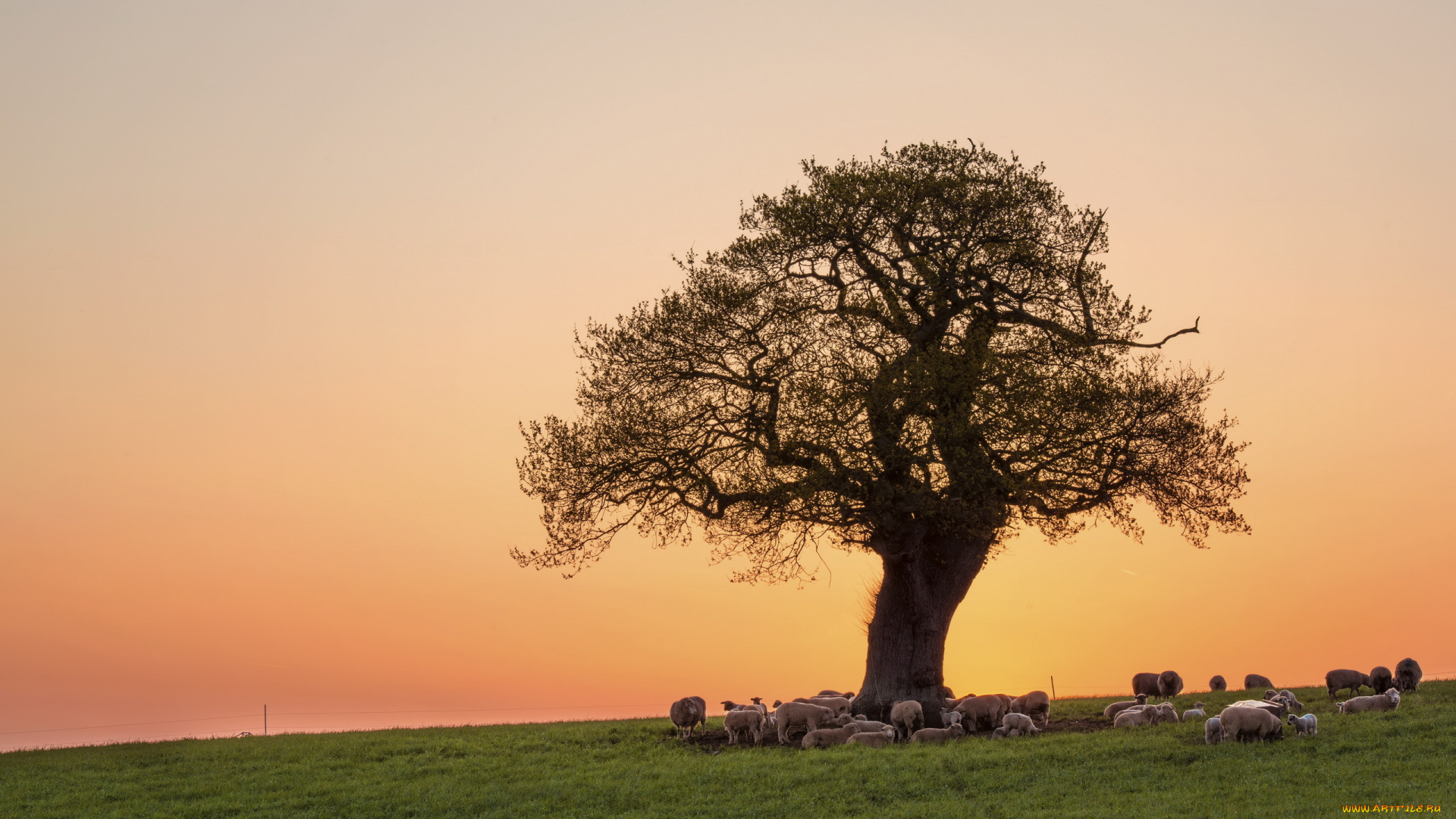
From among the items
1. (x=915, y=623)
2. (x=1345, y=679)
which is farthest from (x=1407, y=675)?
(x=915, y=623)

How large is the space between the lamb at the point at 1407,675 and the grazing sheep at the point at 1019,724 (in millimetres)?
10994

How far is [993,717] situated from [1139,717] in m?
3.11

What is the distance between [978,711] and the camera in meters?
27.2

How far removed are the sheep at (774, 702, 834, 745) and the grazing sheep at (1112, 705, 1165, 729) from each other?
6.09 m

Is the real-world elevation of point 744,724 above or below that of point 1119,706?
above

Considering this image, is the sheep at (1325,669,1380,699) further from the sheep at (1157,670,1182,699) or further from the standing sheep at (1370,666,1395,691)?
the sheep at (1157,670,1182,699)

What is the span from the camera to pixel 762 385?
1185 inches

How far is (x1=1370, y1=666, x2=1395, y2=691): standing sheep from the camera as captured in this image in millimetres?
29688

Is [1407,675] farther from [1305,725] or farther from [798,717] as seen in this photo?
[798,717]

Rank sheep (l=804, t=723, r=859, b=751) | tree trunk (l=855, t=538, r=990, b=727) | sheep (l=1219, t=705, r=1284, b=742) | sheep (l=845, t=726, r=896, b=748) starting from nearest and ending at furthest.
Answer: sheep (l=1219, t=705, r=1284, b=742) → sheep (l=845, t=726, r=896, b=748) → sheep (l=804, t=723, r=859, b=751) → tree trunk (l=855, t=538, r=990, b=727)

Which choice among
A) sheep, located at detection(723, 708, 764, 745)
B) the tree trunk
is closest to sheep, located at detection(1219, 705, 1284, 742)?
the tree trunk

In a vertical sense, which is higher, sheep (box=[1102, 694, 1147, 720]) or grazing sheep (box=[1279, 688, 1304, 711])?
grazing sheep (box=[1279, 688, 1304, 711])

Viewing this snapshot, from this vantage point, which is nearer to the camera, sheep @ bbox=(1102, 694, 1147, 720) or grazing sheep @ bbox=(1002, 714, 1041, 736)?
grazing sheep @ bbox=(1002, 714, 1041, 736)

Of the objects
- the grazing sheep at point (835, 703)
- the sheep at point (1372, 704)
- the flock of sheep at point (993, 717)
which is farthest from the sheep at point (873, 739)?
the sheep at point (1372, 704)
